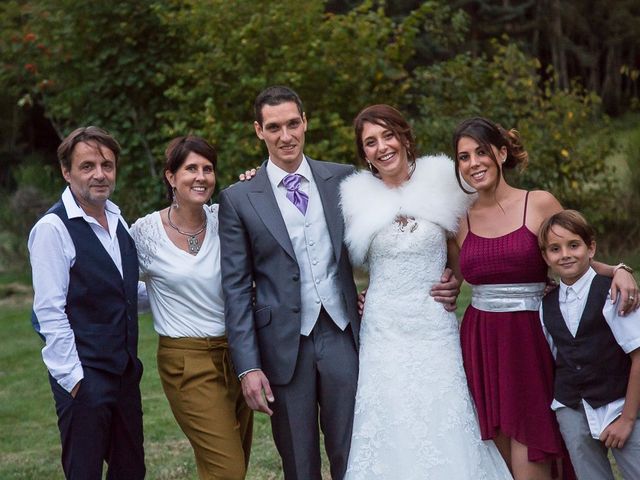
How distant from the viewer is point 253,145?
32.1ft

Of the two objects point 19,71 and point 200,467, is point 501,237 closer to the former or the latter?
point 200,467

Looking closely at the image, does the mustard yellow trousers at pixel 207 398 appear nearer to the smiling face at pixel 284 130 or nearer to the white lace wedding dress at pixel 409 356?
the white lace wedding dress at pixel 409 356

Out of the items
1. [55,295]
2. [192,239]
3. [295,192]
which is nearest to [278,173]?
[295,192]

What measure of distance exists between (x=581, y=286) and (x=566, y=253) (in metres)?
0.15

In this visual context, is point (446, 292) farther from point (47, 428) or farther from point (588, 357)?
point (47, 428)

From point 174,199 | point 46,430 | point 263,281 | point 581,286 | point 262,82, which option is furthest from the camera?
point 262,82

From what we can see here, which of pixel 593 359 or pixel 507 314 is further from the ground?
pixel 507 314

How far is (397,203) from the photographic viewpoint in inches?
160

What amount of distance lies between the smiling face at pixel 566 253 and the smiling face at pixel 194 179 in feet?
4.70

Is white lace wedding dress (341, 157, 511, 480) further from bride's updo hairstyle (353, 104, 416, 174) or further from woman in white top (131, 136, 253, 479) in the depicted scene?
woman in white top (131, 136, 253, 479)

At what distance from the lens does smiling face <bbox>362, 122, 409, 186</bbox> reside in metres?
4.05

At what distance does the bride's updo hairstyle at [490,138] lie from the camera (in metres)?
3.94

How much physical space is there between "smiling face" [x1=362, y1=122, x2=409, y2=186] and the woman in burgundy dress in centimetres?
25

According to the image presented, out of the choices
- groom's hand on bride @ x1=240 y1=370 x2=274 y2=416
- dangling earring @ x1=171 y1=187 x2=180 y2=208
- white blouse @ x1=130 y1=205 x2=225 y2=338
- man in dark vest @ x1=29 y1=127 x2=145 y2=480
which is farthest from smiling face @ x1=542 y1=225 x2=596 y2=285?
man in dark vest @ x1=29 y1=127 x2=145 y2=480
